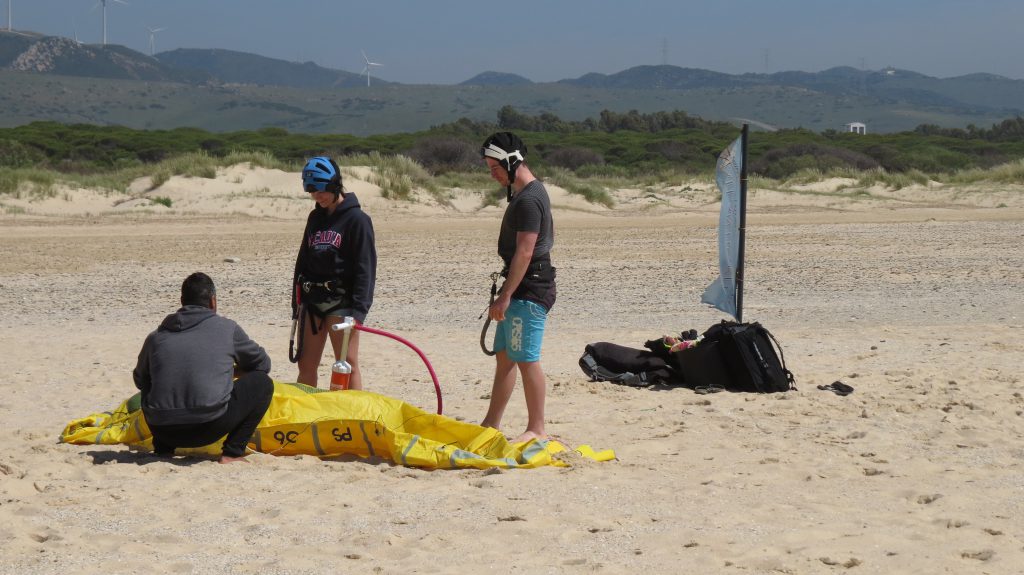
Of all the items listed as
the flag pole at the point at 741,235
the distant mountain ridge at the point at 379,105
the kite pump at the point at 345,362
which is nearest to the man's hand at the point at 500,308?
the kite pump at the point at 345,362

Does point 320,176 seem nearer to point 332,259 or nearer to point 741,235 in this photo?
point 332,259

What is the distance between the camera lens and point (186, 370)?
18.1 feet

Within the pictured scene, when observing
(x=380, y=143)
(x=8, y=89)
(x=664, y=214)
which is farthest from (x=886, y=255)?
(x=8, y=89)

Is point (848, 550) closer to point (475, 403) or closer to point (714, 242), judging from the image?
point (475, 403)

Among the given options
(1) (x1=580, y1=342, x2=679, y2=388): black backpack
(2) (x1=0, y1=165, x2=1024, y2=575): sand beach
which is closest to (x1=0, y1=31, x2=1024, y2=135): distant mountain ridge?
(2) (x1=0, y1=165, x2=1024, y2=575): sand beach

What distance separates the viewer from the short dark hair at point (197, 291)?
556 cm

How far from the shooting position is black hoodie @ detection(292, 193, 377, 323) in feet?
20.4

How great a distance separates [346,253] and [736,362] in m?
2.70

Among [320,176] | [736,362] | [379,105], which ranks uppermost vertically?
[379,105]

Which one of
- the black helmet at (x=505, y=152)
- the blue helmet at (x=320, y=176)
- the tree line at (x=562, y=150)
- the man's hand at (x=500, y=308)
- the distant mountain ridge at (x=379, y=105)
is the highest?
the distant mountain ridge at (x=379, y=105)

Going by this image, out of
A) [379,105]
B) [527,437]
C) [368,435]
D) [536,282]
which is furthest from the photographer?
[379,105]

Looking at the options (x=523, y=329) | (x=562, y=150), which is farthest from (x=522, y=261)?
(x=562, y=150)

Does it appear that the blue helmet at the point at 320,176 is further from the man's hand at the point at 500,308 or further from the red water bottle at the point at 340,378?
the man's hand at the point at 500,308

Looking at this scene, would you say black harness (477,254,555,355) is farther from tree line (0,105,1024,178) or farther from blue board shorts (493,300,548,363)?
tree line (0,105,1024,178)
